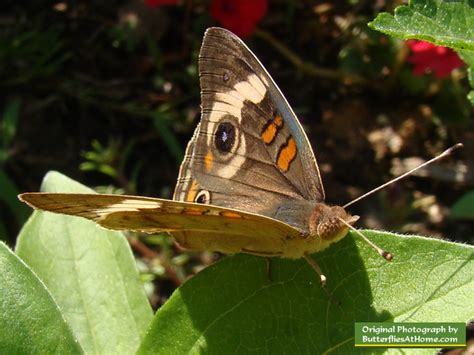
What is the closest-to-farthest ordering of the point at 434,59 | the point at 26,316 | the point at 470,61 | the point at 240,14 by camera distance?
1. the point at 26,316
2. the point at 470,61
3. the point at 434,59
4. the point at 240,14

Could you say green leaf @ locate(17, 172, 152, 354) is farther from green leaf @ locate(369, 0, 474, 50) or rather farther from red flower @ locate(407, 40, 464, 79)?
red flower @ locate(407, 40, 464, 79)

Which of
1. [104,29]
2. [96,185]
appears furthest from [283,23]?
[96,185]

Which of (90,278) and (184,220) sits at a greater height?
(184,220)

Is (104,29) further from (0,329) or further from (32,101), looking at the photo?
(0,329)

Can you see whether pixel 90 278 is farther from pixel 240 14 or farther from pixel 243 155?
pixel 240 14

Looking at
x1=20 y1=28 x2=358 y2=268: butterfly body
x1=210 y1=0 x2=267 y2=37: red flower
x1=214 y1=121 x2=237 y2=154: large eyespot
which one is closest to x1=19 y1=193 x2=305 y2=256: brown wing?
x1=20 y1=28 x2=358 y2=268: butterfly body

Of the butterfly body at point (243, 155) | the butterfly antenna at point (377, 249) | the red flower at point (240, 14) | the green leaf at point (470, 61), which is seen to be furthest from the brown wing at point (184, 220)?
the red flower at point (240, 14)

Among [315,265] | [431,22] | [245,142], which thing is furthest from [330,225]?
[431,22]
